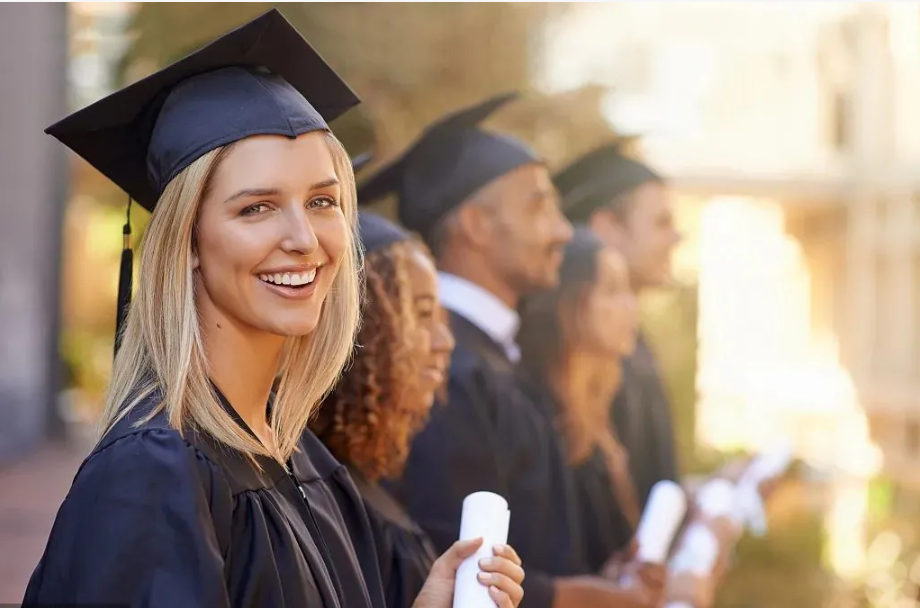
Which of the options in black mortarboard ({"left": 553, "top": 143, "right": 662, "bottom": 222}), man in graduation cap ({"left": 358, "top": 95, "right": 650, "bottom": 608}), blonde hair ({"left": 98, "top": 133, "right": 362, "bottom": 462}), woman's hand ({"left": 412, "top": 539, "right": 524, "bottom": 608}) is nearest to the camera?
blonde hair ({"left": 98, "top": 133, "right": 362, "bottom": 462})

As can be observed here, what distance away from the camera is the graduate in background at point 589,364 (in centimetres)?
440

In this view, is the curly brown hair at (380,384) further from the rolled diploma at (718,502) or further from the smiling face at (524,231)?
the rolled diploma at (718,502)

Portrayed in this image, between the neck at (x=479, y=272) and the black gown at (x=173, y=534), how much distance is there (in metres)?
1.95

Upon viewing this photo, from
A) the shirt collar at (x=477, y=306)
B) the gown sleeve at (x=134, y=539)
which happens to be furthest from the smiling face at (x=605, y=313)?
the gown sleeve at (x=134, y=539)

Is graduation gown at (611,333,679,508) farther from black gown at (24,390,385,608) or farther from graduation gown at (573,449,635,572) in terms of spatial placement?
black gown at (24,390,385,608)

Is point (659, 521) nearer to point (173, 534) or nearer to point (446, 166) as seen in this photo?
point (446, 166)

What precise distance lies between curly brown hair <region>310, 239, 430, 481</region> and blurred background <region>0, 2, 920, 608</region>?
3695 millimetres

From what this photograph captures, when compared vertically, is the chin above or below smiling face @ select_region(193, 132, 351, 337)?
below

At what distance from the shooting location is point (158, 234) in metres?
1.78

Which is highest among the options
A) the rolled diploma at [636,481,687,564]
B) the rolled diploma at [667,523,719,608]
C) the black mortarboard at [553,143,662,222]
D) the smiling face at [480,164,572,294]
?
the black mortarboard at [553,143,662,222]

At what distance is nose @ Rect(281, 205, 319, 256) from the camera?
1.79 metres

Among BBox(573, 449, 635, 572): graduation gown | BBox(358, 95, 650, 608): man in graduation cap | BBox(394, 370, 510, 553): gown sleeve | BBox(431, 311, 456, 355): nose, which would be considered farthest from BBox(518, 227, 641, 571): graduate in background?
BBox(431, 311, 456, 355): nose

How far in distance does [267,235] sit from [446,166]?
1.99 meters

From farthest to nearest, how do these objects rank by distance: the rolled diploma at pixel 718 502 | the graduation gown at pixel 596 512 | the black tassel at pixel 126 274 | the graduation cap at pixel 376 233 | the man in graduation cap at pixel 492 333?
1. the rolled diploma at pixel 718 502
2. the graduation gown at pixel 596 512
3. the man in graduation cap at pixel 492 333
4. the graduation cap at pixel 376 233
5. the black tassel at pixel 126 274
